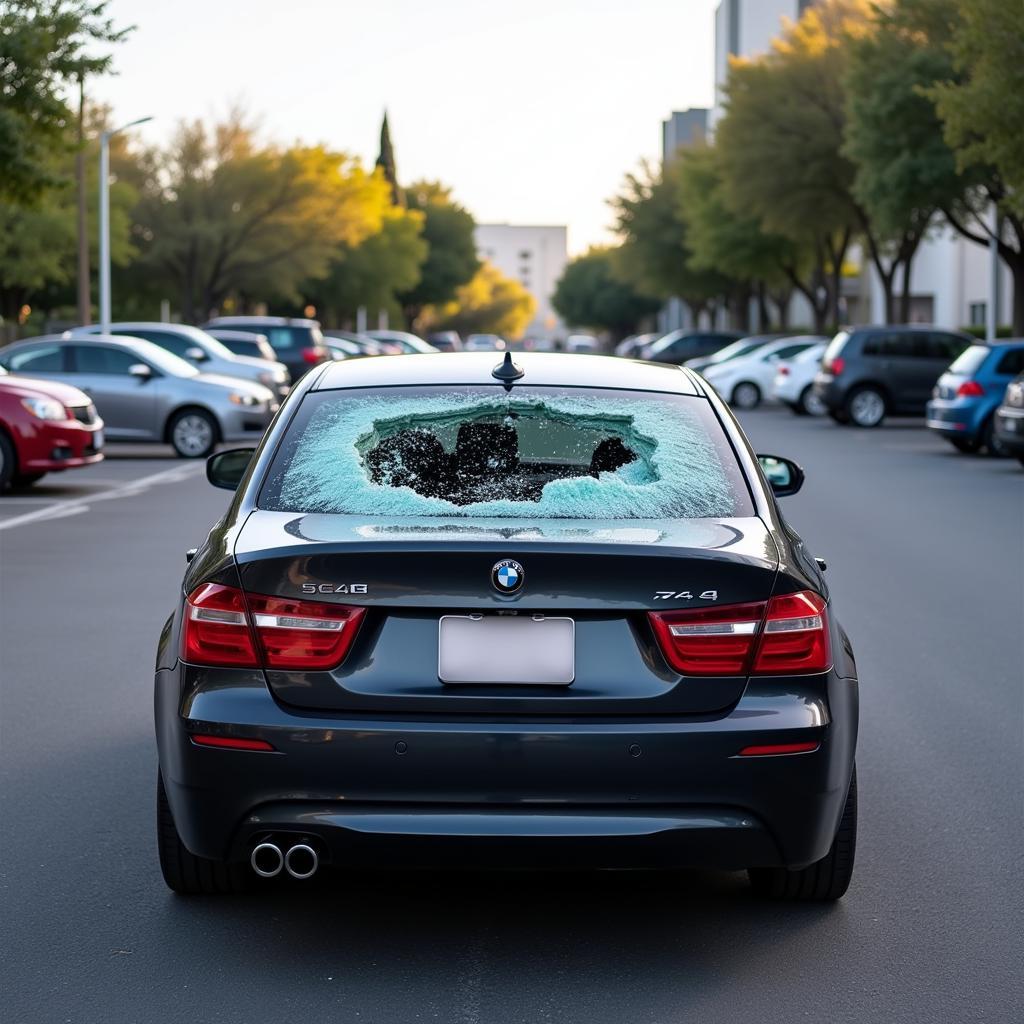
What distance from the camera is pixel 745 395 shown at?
41188mm

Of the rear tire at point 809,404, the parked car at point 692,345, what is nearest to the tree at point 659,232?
the parked car at point 692,345

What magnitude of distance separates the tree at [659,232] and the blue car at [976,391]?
5422 cm

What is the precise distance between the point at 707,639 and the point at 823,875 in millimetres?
964

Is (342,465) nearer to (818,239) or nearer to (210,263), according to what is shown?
(818,239)

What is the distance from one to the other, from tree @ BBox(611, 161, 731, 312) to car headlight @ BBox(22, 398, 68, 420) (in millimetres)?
61770

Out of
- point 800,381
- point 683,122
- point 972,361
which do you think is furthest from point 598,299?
point 972,361

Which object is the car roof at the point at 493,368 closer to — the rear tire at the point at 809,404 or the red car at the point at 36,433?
the red car at the point at 36,433

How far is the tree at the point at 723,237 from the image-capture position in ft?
205

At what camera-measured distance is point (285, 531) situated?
4711mm

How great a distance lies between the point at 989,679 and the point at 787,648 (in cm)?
446

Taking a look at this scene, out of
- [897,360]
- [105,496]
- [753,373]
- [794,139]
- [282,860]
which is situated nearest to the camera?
[282,860]

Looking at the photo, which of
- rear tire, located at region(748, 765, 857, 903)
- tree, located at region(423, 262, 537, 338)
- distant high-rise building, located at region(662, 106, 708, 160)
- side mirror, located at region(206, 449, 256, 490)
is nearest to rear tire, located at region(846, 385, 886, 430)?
side mirror, located at region(206, 449, 256, 490)

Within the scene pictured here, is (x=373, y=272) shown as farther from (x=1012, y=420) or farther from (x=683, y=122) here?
(x=683, y=122)

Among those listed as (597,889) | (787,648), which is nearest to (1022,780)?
(597,889)
